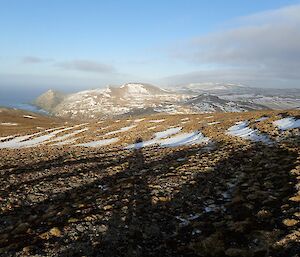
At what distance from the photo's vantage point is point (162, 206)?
16156 mm

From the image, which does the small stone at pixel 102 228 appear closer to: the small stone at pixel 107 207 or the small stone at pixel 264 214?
the small stone at pixel 107 207

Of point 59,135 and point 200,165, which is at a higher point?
point 200,165

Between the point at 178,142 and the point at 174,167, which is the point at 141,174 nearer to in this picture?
the point at 174,167

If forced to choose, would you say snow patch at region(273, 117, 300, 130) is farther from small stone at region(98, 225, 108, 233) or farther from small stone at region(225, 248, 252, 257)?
small stone at region(225, 248, 252, 257)

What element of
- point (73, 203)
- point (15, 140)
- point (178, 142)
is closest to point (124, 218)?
point (73, 203)

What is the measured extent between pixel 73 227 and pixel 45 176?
11.5 meters

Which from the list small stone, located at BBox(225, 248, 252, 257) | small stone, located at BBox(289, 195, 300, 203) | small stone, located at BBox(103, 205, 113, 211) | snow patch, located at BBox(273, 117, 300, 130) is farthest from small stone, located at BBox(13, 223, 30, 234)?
snow patch, located at BBox(273, 117, 300, 130)

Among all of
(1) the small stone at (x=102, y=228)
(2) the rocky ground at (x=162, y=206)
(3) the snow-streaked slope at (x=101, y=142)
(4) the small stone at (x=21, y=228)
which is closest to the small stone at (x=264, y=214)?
(2) the rocky ground at (x=162, y=206)

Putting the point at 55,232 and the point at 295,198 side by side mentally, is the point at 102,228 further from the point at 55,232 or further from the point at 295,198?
the point at 295,198

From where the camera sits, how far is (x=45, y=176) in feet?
81.5

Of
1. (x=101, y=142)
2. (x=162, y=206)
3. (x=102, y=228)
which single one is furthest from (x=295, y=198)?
(x=101, y=142)

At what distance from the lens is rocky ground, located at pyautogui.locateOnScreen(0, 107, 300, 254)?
12055 millimetres

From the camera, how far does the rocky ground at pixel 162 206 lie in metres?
12.1

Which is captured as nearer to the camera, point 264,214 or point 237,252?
point 237,252
